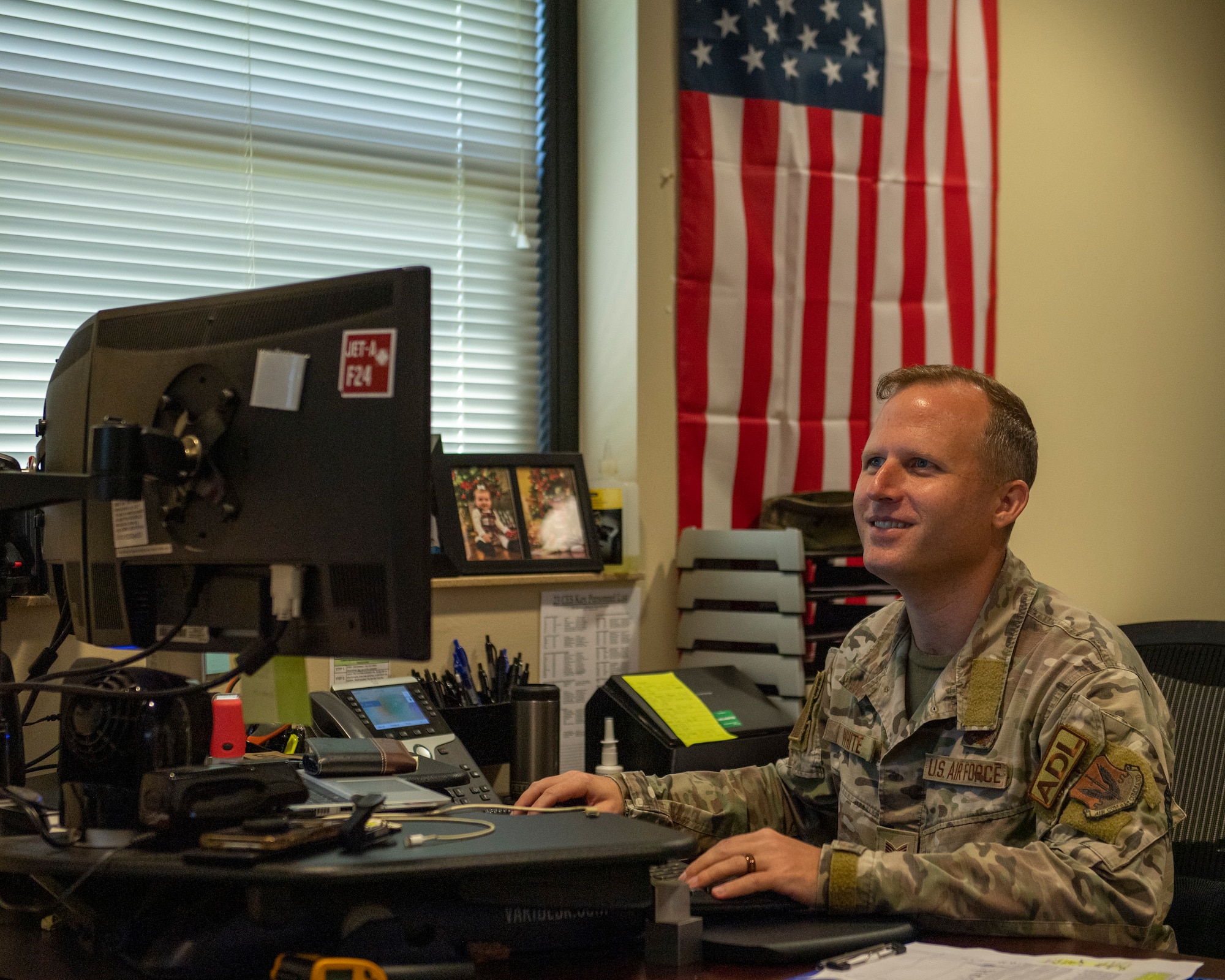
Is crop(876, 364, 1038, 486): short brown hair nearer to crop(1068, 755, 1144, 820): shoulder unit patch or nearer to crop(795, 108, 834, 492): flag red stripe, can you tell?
crop(1068, 755, 1144, 820): shoulder unit patch

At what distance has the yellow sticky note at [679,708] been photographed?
204 centimetres

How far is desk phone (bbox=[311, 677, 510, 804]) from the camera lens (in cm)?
178

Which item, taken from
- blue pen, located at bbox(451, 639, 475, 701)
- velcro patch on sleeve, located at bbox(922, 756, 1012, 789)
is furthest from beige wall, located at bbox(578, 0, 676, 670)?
velcro patch on sleeve, located at bbox(922, 756, 1012, 789)

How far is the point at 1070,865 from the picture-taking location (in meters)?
1.28

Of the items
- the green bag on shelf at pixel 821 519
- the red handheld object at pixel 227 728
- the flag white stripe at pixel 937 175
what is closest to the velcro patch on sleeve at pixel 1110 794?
the red handheld object at pixel 227 728

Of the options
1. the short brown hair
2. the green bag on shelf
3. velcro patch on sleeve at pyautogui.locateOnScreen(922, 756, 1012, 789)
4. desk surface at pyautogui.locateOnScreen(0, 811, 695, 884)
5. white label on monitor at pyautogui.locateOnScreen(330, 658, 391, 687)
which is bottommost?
velcro patch on sleeve at pyautogui.locateOnScreen(922, 756, 1012, 789)

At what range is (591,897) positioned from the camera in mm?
1051

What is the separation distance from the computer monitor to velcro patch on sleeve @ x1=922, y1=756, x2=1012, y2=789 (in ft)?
2.47

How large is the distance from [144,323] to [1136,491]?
2894 mm

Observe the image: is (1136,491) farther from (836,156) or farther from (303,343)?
(303,343)

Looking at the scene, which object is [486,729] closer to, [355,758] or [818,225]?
[355,758]

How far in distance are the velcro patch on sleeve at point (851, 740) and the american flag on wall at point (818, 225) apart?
0.95 m

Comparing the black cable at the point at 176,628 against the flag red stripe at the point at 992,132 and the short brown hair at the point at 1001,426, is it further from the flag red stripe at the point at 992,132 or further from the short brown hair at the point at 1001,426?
the flag red stripe at the point at 992,132

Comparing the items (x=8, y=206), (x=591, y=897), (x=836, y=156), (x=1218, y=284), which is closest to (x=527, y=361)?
(x=836, y=156)
